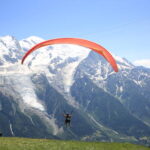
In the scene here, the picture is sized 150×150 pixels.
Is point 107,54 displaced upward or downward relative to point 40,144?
upward

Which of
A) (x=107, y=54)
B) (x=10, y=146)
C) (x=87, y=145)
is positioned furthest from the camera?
(x=87, y=145)

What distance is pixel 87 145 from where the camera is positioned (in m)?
45.1

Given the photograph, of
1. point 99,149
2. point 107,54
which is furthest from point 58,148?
point 107,54

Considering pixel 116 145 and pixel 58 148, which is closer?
pixel 58 148

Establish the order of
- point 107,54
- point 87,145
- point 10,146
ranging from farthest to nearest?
point 87,145 < point 107,54 < point 10,146

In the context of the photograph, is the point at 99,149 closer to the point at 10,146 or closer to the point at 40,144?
the point at 40,144

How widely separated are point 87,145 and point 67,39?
1603 cm

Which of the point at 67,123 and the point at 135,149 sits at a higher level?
the point at 67,123


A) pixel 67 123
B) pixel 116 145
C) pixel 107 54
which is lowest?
pixel 116 145

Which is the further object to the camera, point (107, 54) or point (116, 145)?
point (116, 145)

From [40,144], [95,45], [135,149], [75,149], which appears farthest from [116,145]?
[95,45]

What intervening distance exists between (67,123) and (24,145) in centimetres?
702

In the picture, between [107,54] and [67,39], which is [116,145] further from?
[67,39]

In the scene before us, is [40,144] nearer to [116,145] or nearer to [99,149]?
[99,149]
